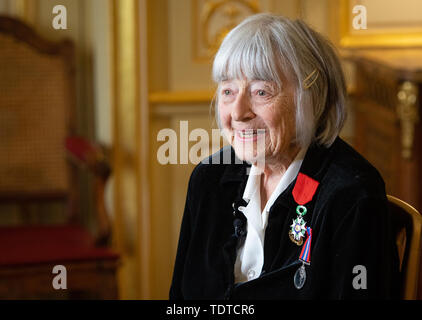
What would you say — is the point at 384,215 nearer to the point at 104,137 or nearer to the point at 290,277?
the point at 290,277

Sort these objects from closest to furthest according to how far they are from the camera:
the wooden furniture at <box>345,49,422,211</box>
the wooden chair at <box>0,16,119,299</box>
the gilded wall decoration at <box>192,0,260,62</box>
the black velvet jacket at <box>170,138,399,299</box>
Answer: the black velvet jacket at <box>170,138,399,299</box> < the wooden furniture at <box>345,49,422,211</box> < the wooden chair at <box>0,16,119,299</box> < the gilded wall decoration at <box>192,0,260,62</box>

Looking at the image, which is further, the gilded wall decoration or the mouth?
the gilded wall decoration

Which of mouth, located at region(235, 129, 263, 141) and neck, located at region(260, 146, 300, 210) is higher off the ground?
mouth, located at region(235, 129, 263, 141)

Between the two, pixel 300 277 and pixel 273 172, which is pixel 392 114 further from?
pixel 300 277

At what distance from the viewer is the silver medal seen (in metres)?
1.32

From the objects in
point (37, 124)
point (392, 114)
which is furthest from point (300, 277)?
point (37, 124)

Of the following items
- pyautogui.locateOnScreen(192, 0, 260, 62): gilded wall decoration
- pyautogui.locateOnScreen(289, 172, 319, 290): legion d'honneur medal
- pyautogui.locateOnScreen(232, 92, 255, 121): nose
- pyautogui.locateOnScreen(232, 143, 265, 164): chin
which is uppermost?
pyautogui.locateOnScreen(192, 0, 260, 62): gilded wall decoration

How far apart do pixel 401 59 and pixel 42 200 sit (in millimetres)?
1722

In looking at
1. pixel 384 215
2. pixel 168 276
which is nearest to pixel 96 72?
pixel 168 276

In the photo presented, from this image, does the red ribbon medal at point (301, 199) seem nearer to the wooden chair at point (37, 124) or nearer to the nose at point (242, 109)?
the nose at point (242, 109)

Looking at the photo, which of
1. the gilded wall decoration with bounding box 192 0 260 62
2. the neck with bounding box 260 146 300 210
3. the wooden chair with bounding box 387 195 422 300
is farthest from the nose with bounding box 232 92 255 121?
the gilded wall decoration with bounding box 192 0 260 62

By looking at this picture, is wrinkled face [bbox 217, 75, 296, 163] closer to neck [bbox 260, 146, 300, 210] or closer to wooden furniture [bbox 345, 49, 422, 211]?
neck [bbox 260, 146, 300, 210]

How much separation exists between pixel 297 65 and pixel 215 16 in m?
2.08

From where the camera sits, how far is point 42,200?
328 centimetres
